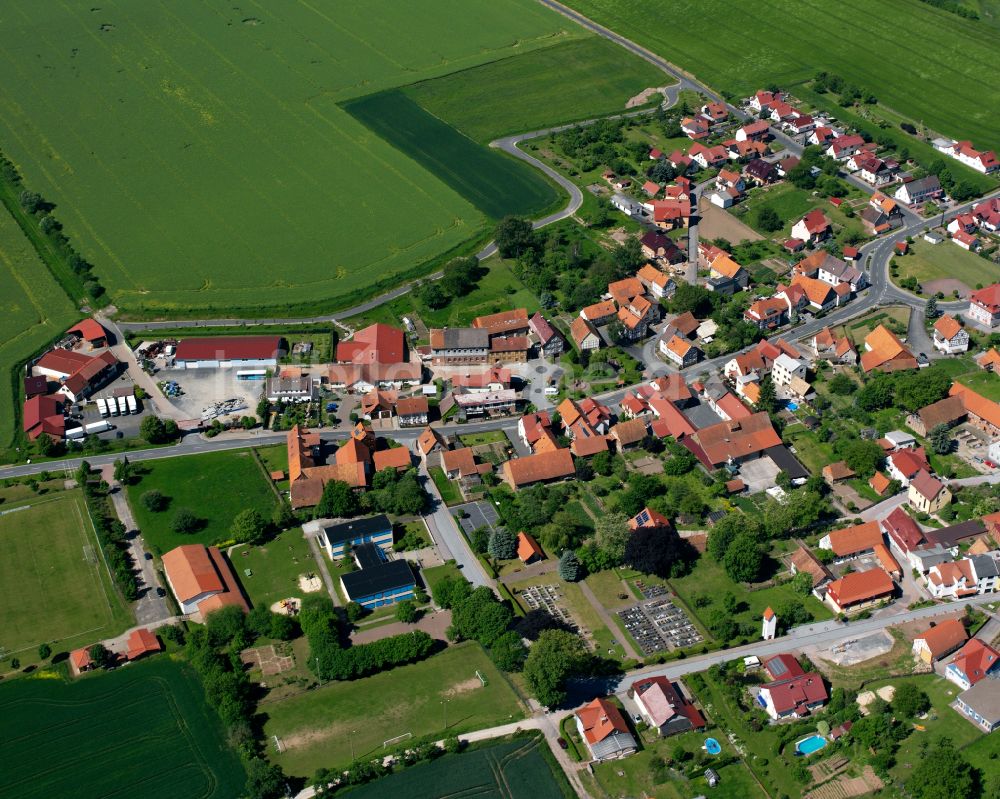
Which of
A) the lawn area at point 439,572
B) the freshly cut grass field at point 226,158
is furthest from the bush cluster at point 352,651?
the freshly cut grass field at point 226,158

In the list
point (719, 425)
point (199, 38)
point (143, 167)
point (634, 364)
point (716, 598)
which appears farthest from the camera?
point (199, 38)

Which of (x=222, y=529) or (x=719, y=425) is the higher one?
(x=719, y=425)

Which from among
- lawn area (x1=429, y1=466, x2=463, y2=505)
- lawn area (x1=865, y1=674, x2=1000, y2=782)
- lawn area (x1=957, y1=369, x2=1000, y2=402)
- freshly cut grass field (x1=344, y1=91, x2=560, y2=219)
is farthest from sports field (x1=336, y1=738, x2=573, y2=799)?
freshly cut grass field (x1=344, y1=91, x2=560, y2=219)

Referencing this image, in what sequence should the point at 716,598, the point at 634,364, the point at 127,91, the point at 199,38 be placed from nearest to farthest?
1. the point at 716,598
2. the point at 634,364
3. the point at 127,91
4. the point at 199,38

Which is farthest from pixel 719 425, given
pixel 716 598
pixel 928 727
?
pixel 928 727

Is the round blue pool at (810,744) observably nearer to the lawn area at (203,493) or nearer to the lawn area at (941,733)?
the lawn area at (941,733)

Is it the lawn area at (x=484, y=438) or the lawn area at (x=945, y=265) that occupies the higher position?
the lawn area at (x=945, y=265)

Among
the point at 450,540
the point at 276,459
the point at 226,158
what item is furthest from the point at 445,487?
the point at 226,158

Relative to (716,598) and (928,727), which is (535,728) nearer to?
(716,598)
